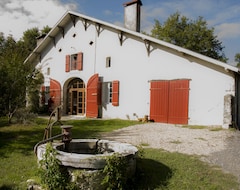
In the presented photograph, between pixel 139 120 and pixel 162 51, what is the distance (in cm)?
354

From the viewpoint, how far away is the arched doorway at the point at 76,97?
1488 cm

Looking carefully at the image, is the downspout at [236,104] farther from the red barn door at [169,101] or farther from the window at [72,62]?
the window at [72,62]

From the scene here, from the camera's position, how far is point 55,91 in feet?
52.0

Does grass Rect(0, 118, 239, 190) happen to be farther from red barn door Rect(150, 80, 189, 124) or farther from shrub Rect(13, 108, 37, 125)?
red barn door Rect(150, 80, 189, 124)

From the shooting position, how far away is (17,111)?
993 centimetres

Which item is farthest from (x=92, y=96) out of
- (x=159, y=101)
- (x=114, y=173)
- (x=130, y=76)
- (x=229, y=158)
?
(x=114, y=173)

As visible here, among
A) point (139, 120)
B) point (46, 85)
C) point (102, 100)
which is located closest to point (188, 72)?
point (139, 120)

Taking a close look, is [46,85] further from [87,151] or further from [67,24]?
[87,151]

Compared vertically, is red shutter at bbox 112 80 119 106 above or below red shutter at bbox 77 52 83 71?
below

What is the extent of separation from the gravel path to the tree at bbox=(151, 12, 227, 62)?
23.3 m

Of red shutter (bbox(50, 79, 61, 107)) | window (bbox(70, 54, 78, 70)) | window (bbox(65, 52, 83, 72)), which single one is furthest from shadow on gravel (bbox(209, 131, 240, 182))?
red shutter (bbox(50, 79, 61, 107))

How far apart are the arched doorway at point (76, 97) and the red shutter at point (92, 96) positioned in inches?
42.1

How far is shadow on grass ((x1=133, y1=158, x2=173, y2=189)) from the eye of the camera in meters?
3.68

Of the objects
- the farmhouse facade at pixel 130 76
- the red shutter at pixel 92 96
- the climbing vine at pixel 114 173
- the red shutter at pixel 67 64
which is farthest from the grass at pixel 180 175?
the red shutter at pixel 67 64
